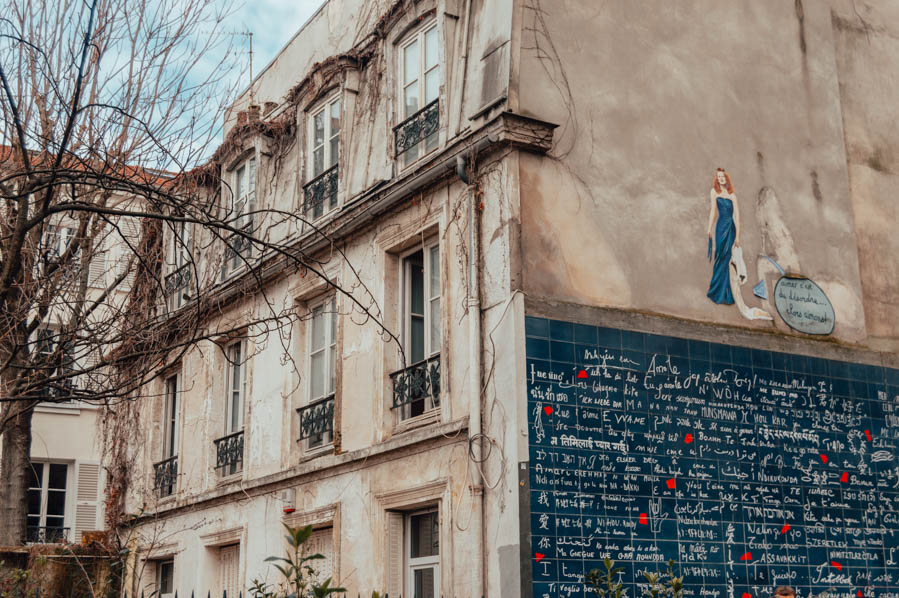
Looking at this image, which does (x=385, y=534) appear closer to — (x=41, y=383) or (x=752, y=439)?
(x=752, y=439)

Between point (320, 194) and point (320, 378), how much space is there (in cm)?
224

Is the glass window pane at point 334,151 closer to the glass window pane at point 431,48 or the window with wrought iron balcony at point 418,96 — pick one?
the window with wrought iron balcony at point 418,96

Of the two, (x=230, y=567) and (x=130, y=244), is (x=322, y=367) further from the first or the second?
(x=130, y=244)

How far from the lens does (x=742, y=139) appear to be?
12.0m

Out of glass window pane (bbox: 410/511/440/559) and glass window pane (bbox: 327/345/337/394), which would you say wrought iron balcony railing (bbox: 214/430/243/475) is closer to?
glass window pane (bbox: 327/345/337/394)

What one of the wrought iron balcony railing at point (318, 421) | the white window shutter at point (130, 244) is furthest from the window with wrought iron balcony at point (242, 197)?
the wrought iron balcony railing at point (318, 421)

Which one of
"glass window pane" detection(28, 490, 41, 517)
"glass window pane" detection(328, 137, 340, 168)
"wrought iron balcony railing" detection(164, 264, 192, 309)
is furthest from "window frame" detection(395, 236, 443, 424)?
"glass window pane" detection(28, 490, 41, 517)

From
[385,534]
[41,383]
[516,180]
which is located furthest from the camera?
[385,534]

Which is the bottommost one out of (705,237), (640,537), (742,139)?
(640,537)

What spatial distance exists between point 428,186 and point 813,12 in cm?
517

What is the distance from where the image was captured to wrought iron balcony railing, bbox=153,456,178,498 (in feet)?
54.8

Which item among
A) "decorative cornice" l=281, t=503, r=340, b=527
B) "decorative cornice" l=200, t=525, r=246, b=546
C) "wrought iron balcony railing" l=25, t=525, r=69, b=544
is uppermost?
"wrought iron balcony railing" l=25, t=525, r=69, b=544

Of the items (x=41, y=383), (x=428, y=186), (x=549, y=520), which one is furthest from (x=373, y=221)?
(x=41, y=383)

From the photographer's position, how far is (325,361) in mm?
13328
